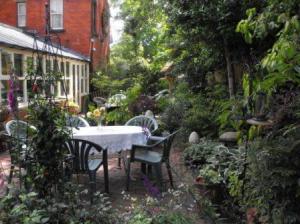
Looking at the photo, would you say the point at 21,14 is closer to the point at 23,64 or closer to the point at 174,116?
the point at 23,64

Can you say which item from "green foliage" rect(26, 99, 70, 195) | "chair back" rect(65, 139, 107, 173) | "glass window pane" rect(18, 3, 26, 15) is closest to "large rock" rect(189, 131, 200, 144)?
"chair back" rect(65, 139, 107, 173)

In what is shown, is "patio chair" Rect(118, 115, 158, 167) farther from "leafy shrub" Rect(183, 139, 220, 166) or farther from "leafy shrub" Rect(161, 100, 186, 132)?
"leafy shrub" Rect(161, 100, 186, 132)

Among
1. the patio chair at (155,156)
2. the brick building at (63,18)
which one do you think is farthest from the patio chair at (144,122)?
the brick building at (63,18)

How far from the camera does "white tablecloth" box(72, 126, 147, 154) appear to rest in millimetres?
5734

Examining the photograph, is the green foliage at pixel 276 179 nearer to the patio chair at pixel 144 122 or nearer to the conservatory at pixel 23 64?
the patio chair at pixel 144 122

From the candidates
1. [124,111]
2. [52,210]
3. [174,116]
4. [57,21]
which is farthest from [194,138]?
[57,21]

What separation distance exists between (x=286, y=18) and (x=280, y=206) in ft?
5.33

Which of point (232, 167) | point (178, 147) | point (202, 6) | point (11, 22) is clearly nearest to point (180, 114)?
point (178, 147)

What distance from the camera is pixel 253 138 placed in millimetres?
3766

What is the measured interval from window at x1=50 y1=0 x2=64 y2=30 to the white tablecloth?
14439mm

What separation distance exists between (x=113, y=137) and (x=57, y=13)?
15054 mm

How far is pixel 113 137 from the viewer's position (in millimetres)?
5832

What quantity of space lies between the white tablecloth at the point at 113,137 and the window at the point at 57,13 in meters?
14.4

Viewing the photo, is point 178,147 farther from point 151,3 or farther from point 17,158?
point 151,3
